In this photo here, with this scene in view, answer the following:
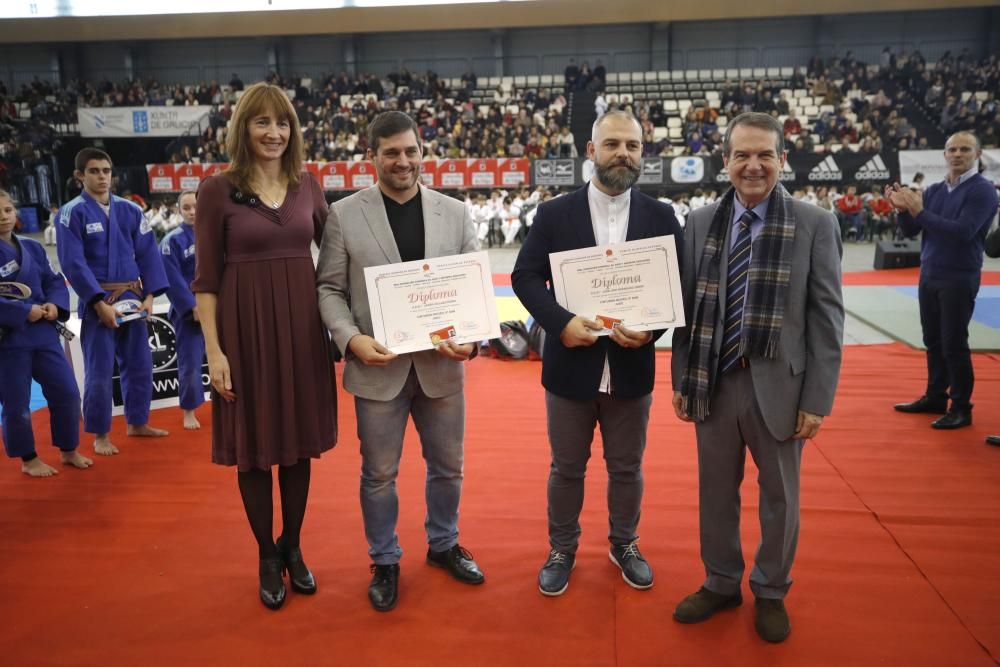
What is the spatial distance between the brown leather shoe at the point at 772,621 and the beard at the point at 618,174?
4.87ft

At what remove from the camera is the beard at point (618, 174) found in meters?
2.42

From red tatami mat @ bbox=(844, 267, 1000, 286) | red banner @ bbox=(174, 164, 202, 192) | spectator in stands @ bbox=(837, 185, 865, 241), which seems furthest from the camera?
red banner @ bbox=(174, 164, 202, 192)

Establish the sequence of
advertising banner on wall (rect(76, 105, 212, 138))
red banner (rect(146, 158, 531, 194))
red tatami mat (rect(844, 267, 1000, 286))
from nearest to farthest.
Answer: red tatami mat (rect(844, 267, 1000, 286))
red banner (rect(146, 158, 531, 194))
advertising banner on wall (rect(76, 105, 212, 138))

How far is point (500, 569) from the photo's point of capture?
2.80 m

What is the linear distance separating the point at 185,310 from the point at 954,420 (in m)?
4.92

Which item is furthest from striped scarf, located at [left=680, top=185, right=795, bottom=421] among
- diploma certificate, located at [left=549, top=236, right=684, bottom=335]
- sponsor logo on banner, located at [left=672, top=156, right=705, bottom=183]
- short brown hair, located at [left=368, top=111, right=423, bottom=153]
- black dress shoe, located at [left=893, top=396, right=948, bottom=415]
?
sponsor logo on banner, located at [left=672, top=156, right=705, bottom=183]

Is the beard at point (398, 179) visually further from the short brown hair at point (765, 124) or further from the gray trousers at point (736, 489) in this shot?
the gray trousers at point (736, 489)

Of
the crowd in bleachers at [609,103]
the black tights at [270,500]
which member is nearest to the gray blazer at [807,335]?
the black tights at [270,500]

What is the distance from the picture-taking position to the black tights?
8.46ft

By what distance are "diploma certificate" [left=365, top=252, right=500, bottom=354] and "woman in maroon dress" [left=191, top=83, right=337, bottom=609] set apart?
27 cm

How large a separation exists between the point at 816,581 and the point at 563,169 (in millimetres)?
16184

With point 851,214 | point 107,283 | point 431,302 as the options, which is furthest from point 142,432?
point 851,214

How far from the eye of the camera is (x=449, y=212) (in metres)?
2.58

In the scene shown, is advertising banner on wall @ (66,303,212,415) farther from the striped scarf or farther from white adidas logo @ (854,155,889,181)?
white adidas logo @ (854,155,889,181)
